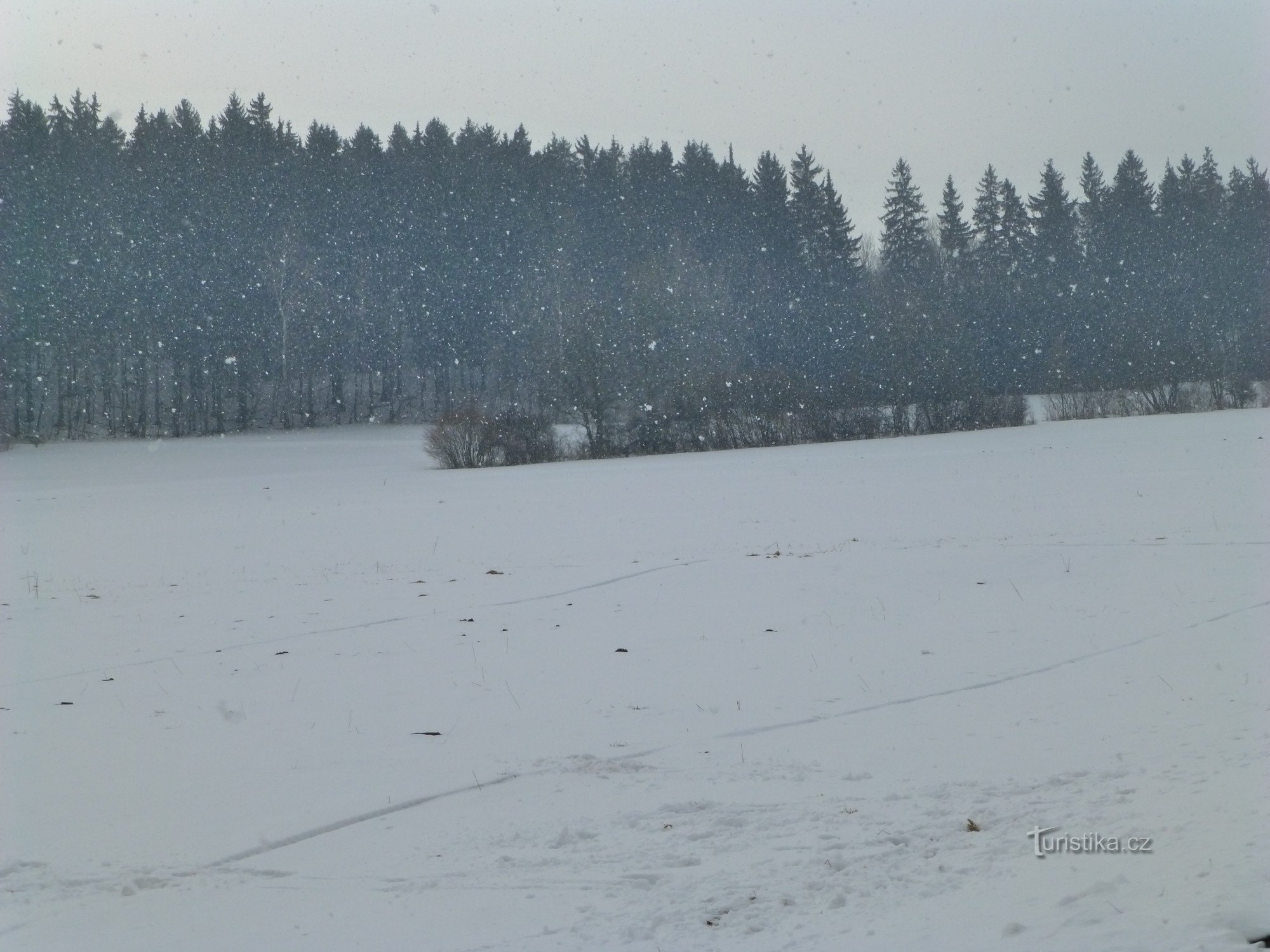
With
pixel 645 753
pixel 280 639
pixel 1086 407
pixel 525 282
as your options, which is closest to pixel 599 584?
pixel 280 639

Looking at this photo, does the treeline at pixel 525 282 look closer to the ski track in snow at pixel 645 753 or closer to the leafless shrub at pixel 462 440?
the leafless shrub at pixel 462 440

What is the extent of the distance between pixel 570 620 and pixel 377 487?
62.2ft

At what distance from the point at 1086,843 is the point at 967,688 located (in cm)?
257

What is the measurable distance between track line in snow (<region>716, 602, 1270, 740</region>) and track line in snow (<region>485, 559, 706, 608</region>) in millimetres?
4548

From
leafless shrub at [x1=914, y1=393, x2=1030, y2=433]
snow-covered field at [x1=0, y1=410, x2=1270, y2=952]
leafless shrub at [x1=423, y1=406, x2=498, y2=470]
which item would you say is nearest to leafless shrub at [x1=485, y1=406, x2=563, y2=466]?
leafless shrub at [x1=423, y1=406, x2=498, y2=470]

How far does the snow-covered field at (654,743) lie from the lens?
138 inches

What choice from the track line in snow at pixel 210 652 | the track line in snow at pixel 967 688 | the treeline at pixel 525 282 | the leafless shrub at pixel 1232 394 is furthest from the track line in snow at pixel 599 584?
the leafless shrub at pixel 1232 394

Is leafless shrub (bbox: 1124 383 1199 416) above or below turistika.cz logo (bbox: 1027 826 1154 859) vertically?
above

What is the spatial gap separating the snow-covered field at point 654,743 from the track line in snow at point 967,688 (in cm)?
3

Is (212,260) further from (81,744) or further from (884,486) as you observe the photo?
(81,744)

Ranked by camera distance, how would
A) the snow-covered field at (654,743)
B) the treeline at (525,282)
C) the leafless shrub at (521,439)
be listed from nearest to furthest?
the snow-covered field at (654,743)
the leafless shrub at (521,439)
the treeline at (525,282)

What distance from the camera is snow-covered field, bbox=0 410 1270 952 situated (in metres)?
3.51

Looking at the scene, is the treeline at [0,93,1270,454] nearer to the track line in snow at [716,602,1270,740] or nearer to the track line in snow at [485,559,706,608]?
the track line in snow at [485,559,706,608]

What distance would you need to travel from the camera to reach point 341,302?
182 ft
